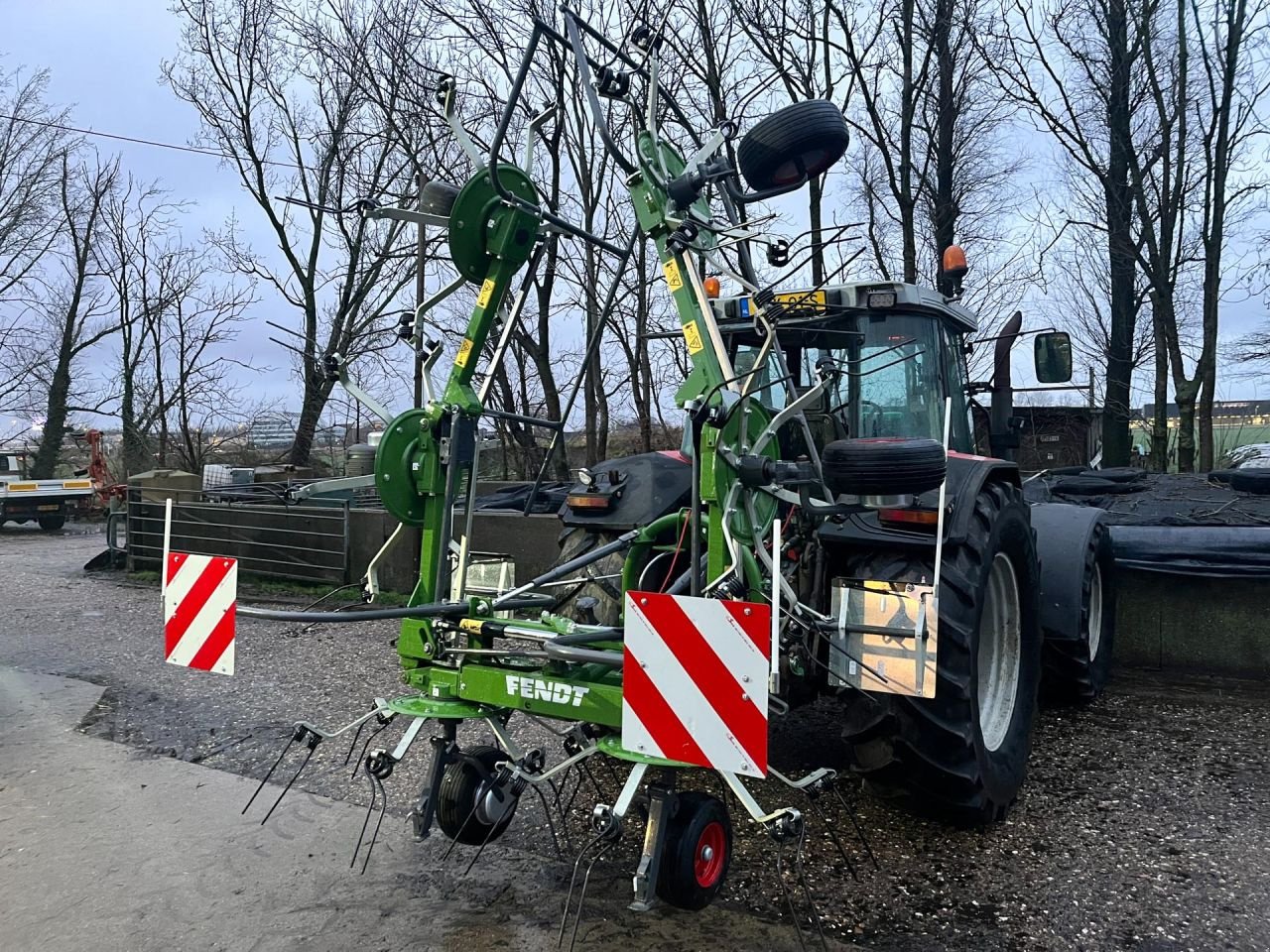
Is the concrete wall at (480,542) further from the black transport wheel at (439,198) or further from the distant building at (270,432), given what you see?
the distant building at (270,432)

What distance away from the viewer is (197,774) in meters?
4.63

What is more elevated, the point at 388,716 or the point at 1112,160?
the point at 1112,160

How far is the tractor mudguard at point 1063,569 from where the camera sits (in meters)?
5.10

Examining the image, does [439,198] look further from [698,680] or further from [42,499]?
[42,499]

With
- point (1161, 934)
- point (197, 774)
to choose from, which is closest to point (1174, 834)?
point (1161, 934)

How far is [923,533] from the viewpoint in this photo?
3477 millimetres

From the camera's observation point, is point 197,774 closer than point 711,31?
Yes

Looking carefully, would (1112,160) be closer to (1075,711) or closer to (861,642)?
(1075,711)

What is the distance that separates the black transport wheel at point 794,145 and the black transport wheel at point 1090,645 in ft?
10.3

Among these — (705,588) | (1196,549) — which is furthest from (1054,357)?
(705,588)

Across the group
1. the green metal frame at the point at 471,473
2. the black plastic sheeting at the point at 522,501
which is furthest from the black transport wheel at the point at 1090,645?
the black plastic sheeting at the point at 522,501

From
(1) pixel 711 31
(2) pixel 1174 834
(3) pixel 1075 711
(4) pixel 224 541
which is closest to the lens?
(2) pixel 1174 834

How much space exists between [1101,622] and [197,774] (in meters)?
5.17

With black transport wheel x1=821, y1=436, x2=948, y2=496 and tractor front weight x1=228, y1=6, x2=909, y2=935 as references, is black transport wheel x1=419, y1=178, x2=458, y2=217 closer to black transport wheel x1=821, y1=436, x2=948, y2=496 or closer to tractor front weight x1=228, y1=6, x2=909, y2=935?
tractor front weight x1=228, y1=6, x2=909, y2=935
